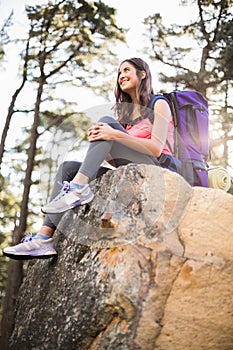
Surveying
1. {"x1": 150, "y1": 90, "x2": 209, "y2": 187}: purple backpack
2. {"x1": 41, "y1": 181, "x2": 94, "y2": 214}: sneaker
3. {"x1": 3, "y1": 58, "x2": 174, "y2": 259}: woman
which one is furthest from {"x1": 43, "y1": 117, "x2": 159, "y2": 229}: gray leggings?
{"x1": 150, "y1": 90, "x2": 209, "y2": 187}: purple backpack

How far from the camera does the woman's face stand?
3.28 meters

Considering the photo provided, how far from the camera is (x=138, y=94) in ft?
10.7

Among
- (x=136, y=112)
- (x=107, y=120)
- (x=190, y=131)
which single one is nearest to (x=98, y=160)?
(x=107, y=120)

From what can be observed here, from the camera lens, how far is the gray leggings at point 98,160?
282cm

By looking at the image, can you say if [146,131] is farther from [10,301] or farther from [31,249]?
[10,301]

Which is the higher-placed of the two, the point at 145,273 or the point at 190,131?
the point at 190,131

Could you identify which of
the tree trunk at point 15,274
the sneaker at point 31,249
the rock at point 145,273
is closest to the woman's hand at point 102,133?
the rock at point 145,273

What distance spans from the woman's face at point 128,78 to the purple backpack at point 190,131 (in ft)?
0.74

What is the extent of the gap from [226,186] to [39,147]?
7.89 metres

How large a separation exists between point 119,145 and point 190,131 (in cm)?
63

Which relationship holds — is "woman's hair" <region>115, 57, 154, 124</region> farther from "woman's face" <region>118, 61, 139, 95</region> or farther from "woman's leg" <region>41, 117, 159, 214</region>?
"woman's leg" <region>41, 117, 159, 214</region>

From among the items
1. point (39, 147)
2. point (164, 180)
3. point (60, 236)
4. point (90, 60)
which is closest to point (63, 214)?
point (60, 236)

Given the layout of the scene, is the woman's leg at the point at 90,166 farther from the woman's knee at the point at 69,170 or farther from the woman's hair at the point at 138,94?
the woman's hair at the point at 138,94

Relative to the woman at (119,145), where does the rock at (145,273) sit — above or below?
below
